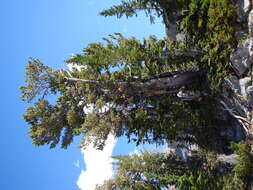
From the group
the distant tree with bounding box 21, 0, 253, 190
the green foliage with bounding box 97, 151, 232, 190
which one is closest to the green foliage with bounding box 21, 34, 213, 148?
the distant tree with bounding box 21, 0, 253, 190

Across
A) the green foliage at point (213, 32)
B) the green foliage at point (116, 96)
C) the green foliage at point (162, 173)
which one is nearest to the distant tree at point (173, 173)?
the green foliage at point (162, 173)

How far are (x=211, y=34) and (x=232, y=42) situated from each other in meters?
1.28

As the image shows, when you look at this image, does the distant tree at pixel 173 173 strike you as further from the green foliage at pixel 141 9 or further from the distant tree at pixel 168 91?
the green foliage at pixel 141 9

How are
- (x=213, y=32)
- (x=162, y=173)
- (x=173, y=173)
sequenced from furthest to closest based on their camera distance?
(x=162, y=173)
(x=173, y=173)
(x=213, y=32)

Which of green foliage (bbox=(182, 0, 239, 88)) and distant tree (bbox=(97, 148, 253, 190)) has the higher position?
green foliage (bbox=(182, 0, 239, 88))

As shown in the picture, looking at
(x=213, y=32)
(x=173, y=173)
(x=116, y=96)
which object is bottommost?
(x=173, y=173)

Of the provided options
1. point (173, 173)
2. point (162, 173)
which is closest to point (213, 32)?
point (173, 173)

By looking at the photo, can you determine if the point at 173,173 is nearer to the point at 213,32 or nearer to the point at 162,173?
the point at 162,173

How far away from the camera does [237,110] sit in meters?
17.0

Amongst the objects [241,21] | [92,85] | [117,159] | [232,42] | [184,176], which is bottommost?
[184,176]

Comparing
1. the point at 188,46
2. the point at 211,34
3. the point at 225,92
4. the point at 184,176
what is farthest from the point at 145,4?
the point at 184,176

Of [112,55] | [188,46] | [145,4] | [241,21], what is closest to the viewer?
[241,21]

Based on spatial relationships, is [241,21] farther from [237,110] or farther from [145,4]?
[145,4]

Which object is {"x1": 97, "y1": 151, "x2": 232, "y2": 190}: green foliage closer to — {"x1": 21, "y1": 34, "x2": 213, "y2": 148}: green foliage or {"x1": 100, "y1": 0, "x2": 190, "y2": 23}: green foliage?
{"x1": 21, "y1": 34, "x2": 213, "y2": 148}: green foliage
